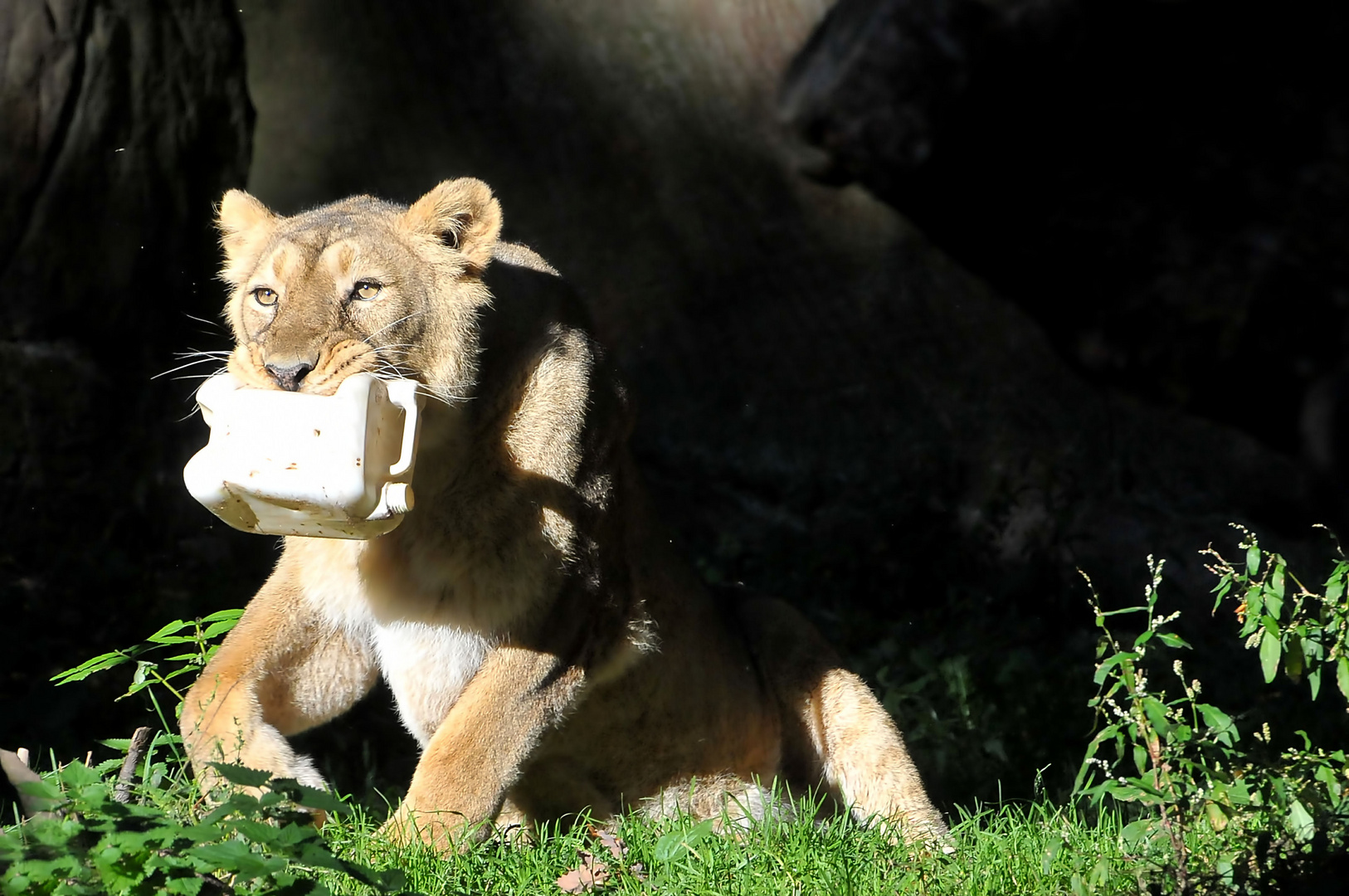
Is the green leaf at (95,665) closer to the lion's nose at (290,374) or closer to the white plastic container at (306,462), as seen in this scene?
the white plastic container at (306,462)

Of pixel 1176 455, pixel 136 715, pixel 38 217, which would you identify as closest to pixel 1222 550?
pixel 1176 455

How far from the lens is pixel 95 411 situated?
5.86 metres

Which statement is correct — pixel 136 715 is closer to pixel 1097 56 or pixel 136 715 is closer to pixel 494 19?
pixel 494 19

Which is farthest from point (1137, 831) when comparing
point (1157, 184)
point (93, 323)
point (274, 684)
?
point (1157, 184)

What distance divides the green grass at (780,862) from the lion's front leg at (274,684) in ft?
1.04

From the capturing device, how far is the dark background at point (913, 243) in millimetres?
7219

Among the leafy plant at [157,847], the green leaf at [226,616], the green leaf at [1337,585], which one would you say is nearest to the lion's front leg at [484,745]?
the green leaf at [226,616]

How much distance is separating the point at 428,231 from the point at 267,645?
129cm

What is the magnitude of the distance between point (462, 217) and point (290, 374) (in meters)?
0.85

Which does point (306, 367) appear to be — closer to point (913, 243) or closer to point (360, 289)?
point (360, 289)

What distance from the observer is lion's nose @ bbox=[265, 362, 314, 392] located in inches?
137

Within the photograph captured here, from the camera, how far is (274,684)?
420 cm

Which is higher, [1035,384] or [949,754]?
[1035,384]

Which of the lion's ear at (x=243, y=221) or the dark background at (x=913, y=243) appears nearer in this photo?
the lion's ear at (x=243, y=221)
